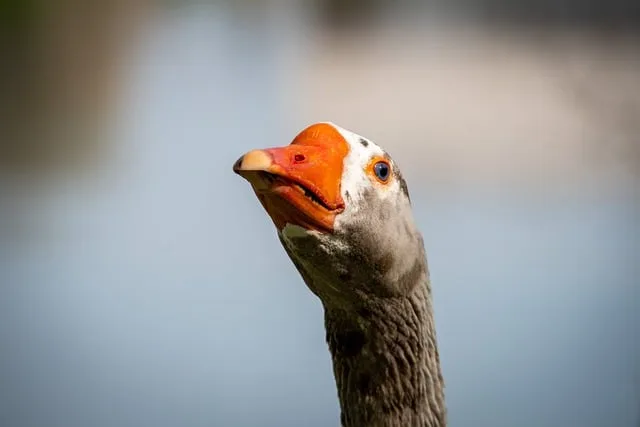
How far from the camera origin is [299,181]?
572mm

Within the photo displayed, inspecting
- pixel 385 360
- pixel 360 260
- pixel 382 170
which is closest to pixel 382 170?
pixel 382 170

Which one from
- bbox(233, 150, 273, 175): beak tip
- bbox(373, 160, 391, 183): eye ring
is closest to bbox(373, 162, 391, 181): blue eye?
bbox(373, 160, 391, 183): eye ring

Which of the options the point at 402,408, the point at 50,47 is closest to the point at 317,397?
the point at 402,408

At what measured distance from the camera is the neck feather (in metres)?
0.72

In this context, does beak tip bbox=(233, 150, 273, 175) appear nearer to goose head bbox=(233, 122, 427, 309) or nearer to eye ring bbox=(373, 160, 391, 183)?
goose head bbox=(233, 122, 427, 309)

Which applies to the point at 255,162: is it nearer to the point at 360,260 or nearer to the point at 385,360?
the point at 360,260

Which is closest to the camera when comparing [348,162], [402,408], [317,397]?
[348,162]

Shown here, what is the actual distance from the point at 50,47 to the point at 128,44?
0.20m

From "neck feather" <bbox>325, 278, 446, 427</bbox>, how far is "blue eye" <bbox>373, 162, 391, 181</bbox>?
149mm

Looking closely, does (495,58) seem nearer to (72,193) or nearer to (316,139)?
(316,139)

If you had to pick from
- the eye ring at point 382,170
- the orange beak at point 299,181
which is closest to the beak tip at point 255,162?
the orange beak at point 299,181

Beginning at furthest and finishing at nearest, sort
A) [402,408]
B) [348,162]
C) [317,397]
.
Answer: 1. [317,397]
2. [402,408]
3. [348,162]

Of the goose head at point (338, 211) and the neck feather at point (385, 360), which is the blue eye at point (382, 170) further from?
the neck feather at point (385, 360)

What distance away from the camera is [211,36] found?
1.36 m
